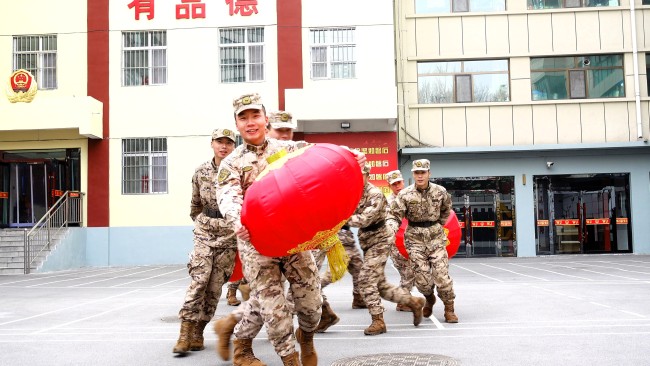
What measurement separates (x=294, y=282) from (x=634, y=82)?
2020 cm

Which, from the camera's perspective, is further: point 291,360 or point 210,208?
point 210,208

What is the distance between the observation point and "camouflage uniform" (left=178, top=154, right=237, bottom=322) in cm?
594

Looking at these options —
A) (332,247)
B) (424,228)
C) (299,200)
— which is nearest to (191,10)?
(424,228)

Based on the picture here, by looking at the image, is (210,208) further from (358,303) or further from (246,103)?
(358,303)

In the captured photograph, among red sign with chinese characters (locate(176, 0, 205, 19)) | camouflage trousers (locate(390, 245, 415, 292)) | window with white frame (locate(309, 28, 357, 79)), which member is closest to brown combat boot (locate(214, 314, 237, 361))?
camouflage trousers (locate(390, 245, 415, 292))

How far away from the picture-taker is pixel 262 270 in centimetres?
462

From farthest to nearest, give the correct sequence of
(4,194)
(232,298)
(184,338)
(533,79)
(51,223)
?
(533,79)
(4,194)
(51,223)
(232,298)
(184,338)

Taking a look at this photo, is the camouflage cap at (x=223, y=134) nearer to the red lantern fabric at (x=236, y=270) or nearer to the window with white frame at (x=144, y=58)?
the red lantern fabric at (x=236, y=270)

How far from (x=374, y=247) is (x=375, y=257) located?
128 mm

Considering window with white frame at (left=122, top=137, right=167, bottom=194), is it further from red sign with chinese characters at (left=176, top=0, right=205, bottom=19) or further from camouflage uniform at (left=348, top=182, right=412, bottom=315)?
camouflage uniform at (left=348, top=182, right=412, bottom=315)

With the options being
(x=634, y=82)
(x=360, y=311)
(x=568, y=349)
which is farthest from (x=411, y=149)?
(x=568, y=349)

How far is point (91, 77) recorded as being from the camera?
20.5 metres

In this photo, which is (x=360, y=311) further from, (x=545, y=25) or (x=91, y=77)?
(x=545, y=25)

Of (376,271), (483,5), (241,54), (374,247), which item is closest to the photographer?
(376,271)
